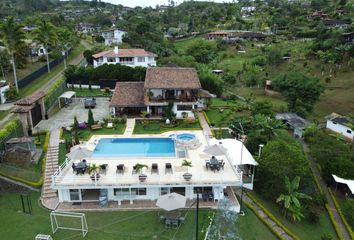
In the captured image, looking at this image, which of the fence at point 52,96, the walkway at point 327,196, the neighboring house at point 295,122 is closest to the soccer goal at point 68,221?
the walkway at point 327,196

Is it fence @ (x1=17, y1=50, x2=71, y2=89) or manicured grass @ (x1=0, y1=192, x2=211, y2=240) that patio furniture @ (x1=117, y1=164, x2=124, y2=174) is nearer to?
manicured grass @ (x1=0, y1=192, x2=211, y2=240)

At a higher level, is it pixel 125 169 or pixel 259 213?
pixel 125 169

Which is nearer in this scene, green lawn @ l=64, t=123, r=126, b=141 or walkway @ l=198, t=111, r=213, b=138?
green lawn @ l=64, t=123, r=126, b=141

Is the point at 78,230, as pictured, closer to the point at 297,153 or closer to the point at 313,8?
the point at 297,153

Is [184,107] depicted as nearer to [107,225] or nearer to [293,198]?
[293,198]

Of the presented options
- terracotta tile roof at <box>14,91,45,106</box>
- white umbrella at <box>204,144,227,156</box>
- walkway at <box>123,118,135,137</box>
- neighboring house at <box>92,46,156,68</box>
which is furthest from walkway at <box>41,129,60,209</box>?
neighboring house at <box>92,46,156,68</box>

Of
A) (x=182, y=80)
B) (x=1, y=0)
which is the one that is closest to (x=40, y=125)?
(x=182, y=80)
